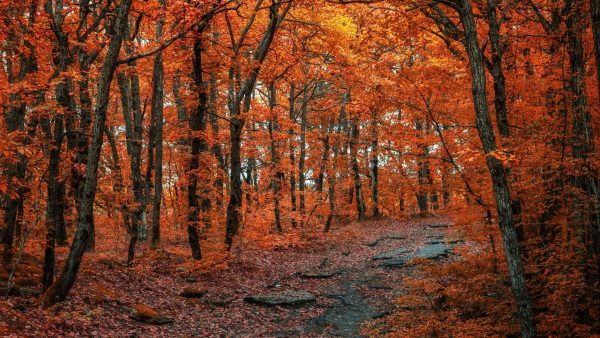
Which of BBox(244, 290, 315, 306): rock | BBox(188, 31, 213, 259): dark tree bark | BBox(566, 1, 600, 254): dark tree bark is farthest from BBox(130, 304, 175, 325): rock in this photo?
BBox(566, 1, 600, 254): dark tree bark

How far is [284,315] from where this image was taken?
11.2m

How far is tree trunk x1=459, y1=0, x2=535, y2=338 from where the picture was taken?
7113 millimetres

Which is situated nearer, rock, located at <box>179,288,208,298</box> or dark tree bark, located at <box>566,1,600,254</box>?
dark tree bark, located at <box>566,1,600,254</box>

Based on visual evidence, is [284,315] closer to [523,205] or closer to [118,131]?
[523,205]

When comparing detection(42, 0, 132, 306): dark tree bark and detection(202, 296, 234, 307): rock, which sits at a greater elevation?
detection(42, 0, 132, 306): dark tree bark

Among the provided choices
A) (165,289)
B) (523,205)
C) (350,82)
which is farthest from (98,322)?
(350,82)

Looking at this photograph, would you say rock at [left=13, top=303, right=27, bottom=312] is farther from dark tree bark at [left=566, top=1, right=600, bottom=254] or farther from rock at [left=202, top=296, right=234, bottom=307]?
dark tree bark at [left=566, top=1, right=600, bottom=254]

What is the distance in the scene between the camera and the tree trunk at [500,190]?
7113 mm

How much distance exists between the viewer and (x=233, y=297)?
12055 millimetres

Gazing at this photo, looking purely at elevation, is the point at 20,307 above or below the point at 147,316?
above

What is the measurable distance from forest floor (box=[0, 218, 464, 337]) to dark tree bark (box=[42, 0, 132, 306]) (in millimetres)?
381

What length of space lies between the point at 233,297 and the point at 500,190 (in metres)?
7.83

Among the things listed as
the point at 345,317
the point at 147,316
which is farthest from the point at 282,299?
the point at 147,316

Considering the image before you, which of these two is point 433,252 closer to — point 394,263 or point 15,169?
point 394,263
